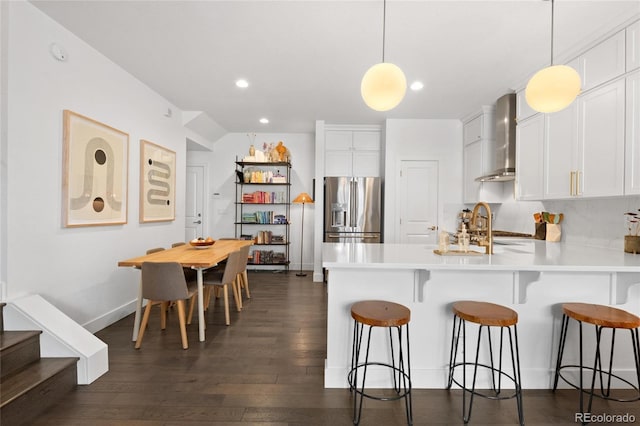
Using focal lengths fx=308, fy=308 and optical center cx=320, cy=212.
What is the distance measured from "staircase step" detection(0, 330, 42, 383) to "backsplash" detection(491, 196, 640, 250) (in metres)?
4.58

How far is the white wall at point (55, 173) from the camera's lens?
7.39 ft

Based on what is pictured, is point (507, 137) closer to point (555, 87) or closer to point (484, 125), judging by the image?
point (484, 125)

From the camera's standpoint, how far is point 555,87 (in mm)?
1833

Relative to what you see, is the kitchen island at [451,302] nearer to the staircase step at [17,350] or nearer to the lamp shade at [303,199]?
the staircase step at [17,350]

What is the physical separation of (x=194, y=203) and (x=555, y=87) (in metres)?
5.82

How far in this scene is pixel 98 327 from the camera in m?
3.04

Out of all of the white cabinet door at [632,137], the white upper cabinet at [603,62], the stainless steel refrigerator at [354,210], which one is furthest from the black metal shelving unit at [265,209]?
the white cabinet door at [632,137]

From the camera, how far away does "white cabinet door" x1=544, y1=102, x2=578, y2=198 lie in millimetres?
2752

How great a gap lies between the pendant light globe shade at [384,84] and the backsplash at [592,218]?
2279mm

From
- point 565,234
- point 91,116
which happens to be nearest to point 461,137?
point 565,234

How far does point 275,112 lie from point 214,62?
5.42 feet

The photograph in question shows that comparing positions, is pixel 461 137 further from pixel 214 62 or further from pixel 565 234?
pixel 214 62

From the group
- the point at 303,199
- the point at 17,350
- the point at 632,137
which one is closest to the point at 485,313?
the point at 632,137

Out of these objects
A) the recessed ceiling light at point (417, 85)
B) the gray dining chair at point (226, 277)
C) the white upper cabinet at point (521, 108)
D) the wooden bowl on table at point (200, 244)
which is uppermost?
the recessed ceiling light at point (417, 85)
